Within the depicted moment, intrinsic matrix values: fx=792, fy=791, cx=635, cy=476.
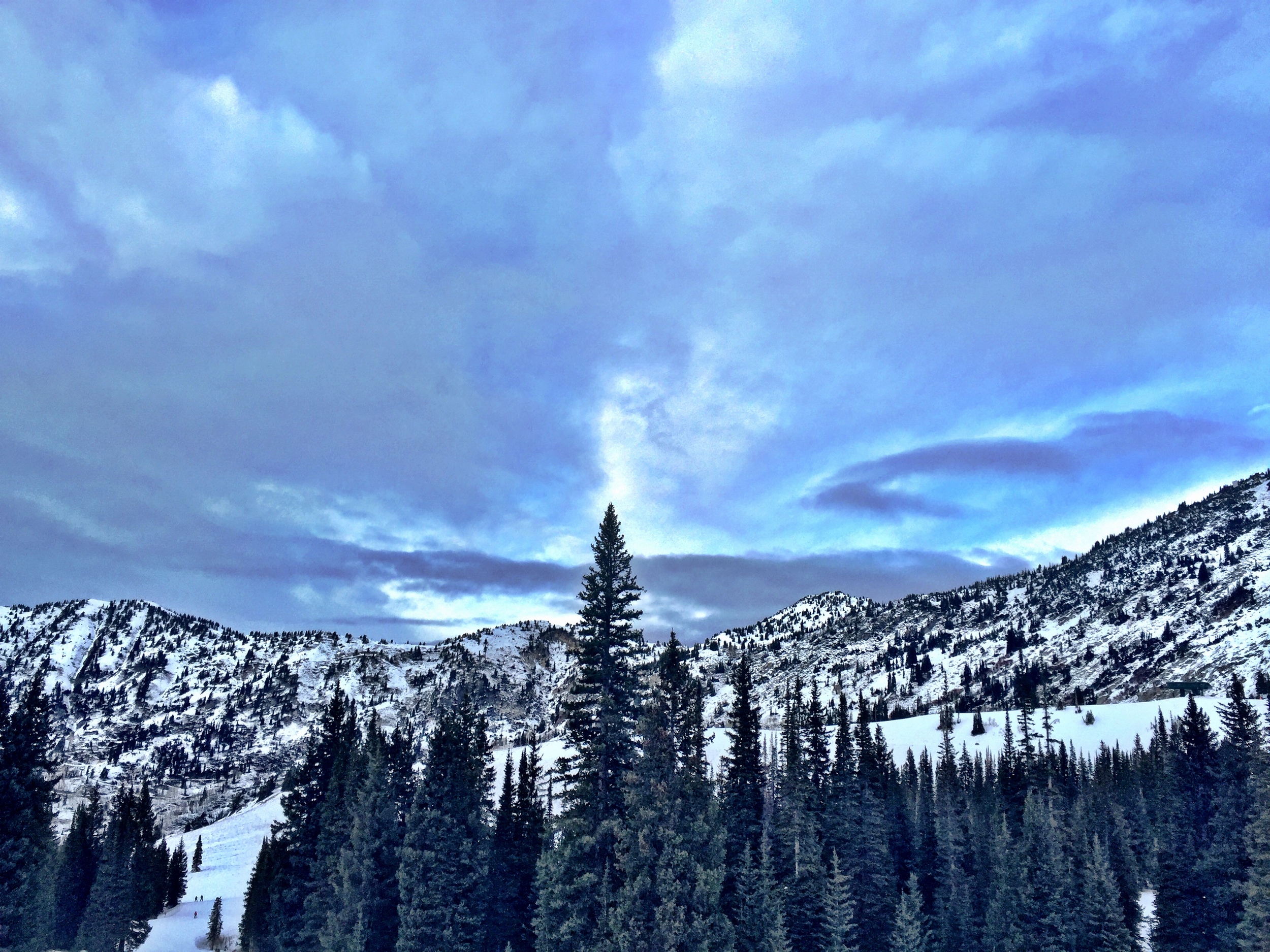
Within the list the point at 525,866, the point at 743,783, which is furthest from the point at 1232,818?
the point at 525,866

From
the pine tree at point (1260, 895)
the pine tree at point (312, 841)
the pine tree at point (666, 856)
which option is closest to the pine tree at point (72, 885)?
the pine tree at point (312, 841)

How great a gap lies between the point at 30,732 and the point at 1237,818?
91.5m

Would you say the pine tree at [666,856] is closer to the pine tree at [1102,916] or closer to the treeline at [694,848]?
the treeline at [694,848]

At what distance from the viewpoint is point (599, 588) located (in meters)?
38.8

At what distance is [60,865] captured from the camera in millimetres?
88812

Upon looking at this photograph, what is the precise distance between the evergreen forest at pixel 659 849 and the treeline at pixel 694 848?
0.18 m

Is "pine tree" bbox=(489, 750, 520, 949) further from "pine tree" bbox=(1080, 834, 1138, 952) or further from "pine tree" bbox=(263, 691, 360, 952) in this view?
"pine tree" bbox=(1080, 834, 1138, 952)

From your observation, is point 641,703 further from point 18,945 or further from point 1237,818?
point 1237,818

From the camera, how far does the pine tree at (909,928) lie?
54.9 metres

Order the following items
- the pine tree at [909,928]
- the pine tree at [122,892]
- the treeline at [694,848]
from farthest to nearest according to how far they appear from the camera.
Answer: the pine tree at [122,892] < the pine tree at [909,928] < the treeline at [694,848]

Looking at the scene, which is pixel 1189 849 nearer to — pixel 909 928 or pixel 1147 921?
pixel 1147 921

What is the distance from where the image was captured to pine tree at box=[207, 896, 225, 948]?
101875 millimetres

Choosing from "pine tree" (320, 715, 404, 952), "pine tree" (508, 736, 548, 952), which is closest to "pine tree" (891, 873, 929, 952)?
"pine tree" (508, 736, 548, 952)

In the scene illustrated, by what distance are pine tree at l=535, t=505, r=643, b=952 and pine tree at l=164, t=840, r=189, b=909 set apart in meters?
123
